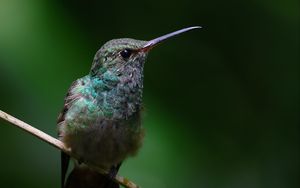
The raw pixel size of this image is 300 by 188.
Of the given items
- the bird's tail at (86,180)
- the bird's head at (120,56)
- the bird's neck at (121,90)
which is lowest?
the bird's tail at (86,180)

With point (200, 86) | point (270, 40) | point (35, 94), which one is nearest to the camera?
point (35, 94)

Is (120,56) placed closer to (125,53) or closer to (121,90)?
(125,53)

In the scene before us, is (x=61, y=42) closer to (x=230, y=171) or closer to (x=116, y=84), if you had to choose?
(x=116, y=84)

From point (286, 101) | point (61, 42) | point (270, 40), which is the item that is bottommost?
point (286, 101)

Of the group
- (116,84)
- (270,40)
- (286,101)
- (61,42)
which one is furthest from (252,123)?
(61,42)

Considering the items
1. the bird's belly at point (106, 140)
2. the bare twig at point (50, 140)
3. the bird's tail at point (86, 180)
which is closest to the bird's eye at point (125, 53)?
the bird's belly at point (106, 140)

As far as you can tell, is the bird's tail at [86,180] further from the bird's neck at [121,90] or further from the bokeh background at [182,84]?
the bird's neck at [121,90]

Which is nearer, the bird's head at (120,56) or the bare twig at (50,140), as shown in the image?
the bare twig at (50,140)
